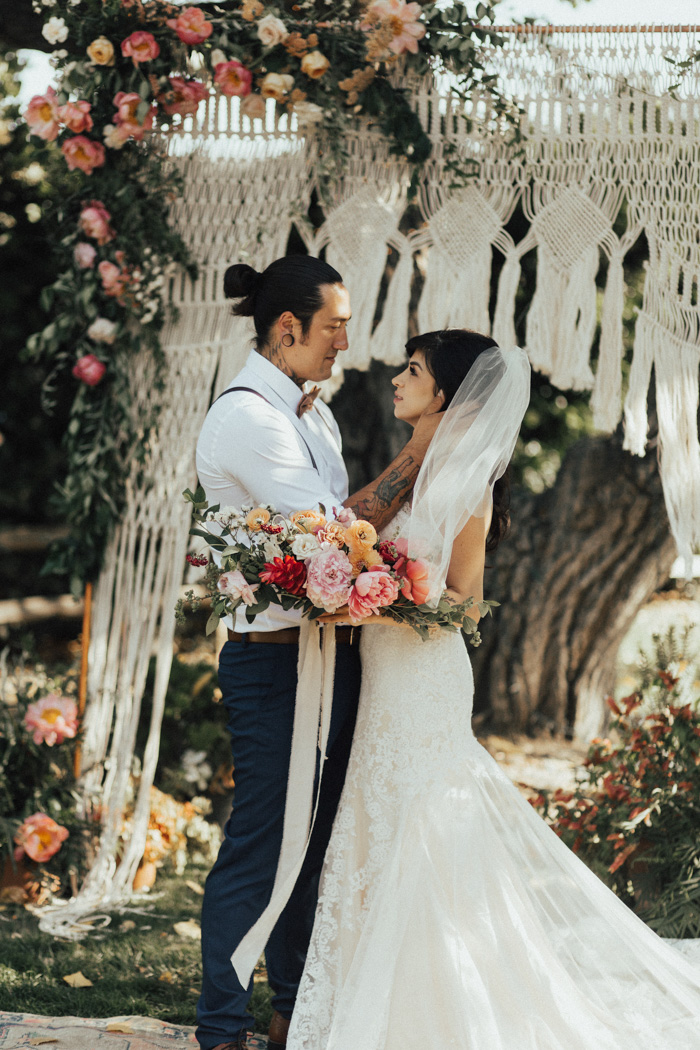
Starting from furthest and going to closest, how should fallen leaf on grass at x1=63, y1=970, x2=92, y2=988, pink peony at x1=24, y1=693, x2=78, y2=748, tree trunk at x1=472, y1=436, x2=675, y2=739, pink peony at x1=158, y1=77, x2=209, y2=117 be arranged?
tree trunk at x1=472, y1=436, x2=675, y2=739 < pink peony at x1=24, y1=693, x2=78, y2=748 < pink peony at x1=158, y1=77, x2=209, y2=117 < fallen leaf on grass at x1=63, y1=970, x2=92, y2=988

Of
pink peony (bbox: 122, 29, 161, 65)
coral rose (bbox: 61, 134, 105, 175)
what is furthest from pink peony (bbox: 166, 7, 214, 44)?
coral rose (bbox: 61, 134, 105, 175)

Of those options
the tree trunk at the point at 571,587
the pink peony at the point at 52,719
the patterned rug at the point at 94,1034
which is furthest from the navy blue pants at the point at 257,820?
the tree trunk at the point at 571,587

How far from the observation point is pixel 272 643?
7.39 feet

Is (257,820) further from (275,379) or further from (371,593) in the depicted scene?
(275,379)

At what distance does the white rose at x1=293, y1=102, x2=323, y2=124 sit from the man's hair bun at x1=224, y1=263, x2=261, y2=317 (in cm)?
78

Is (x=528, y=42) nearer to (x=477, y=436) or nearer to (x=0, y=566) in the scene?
(x=477, y=436)

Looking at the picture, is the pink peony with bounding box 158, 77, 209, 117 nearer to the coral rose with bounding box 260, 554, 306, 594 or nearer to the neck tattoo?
the neck tattoo

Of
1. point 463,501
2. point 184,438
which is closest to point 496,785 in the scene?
point 463,501

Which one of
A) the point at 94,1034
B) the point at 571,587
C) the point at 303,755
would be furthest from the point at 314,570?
the point at 571,587

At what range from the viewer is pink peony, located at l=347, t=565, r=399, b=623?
6.28 feet

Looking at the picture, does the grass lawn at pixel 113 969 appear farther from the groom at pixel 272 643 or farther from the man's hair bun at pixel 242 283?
the man's hair bun at pixel 242 283

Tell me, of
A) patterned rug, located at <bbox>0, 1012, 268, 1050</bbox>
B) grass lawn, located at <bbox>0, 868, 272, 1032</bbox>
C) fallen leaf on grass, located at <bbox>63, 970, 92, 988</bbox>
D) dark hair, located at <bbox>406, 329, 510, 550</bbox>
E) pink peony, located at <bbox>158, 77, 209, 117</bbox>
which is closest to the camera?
dark hair, located at <bbox>406, 329, 510, 550</bbox>

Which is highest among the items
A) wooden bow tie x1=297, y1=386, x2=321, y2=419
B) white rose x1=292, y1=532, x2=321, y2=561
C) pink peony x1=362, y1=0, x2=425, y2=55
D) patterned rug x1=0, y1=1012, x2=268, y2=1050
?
pink peony x1=362, y1=0, x2=425, y2=55

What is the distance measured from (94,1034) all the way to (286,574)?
1.38 meters
